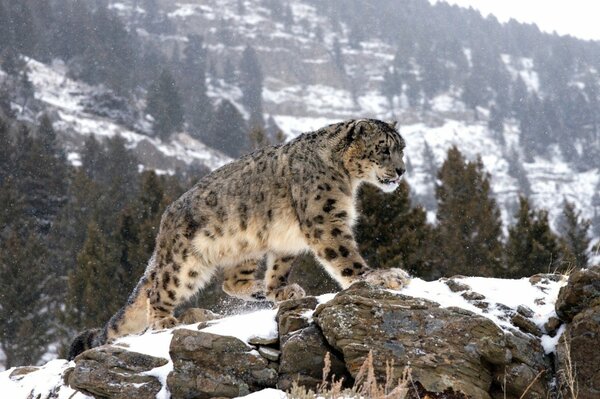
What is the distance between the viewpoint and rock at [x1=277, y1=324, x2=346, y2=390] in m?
5.07

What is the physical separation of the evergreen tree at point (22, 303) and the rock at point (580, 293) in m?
24.4

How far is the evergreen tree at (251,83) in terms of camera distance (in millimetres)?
130000

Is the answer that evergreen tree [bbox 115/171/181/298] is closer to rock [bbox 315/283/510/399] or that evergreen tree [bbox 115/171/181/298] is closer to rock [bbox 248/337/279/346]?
rock [bbox 248/337/279/346]

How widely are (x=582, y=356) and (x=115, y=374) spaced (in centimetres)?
368

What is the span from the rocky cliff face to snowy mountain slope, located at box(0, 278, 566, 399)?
1cm

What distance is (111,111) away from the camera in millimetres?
84188

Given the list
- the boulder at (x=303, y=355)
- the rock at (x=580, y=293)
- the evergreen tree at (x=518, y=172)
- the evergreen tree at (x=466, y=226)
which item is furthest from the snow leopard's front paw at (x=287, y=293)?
the evergreen tree at (x=518, y=172)

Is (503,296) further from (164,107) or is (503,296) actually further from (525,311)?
(164,107)

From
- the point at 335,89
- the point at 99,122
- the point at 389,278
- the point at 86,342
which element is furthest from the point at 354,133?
the point at 335,89

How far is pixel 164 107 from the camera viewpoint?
84.9m

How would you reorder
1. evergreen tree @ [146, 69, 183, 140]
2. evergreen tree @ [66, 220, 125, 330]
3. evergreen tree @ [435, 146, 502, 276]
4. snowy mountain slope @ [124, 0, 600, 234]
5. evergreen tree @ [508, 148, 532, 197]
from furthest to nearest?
1. snowy mountain slope @ [124, 0, 600, 234]
2. evergreen tree @ [508, 148, 532, 197]
3. evergreen tree @ [146, 69, 183, 140]
4. evergreen tree @ [66, 220, 125, 330]
5. evergreen tree @ [435, 146, 502, 276]

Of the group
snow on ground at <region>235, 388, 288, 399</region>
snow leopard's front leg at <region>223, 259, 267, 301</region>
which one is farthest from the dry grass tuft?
snow leopard's front leg at <region>223, 259, 267, 301</region>

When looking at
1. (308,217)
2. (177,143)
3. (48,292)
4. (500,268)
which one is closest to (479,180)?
(500,268)

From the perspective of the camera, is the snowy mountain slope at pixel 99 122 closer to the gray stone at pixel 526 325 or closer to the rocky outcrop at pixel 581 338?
the gray stone at pixel 526 325
